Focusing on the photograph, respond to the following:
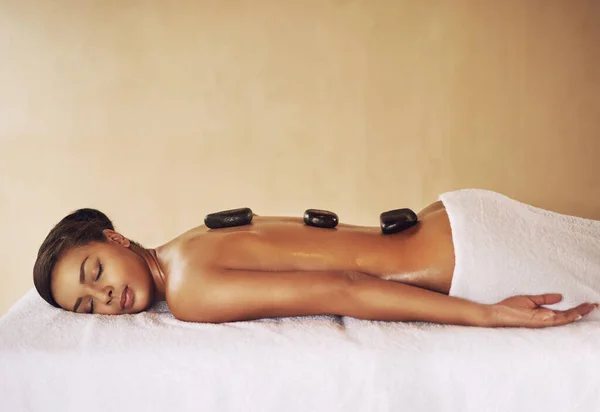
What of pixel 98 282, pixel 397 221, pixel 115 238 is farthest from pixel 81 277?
pixel 397 221

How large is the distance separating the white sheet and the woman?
0.07 metres

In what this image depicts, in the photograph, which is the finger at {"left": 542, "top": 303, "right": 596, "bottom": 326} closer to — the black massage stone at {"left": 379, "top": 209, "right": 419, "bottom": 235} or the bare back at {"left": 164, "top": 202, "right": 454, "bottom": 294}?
the bare back at {"left": 164, "top": 202, "right": 454, "bottom": 294}

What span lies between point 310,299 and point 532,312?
458mm

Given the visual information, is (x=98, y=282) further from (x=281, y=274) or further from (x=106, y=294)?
(x=281, y=274)

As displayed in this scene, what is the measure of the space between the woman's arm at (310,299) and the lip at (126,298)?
17 centimetres

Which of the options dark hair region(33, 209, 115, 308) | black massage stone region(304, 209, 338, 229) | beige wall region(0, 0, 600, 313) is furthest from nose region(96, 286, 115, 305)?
beige wall region(0, 0, 600, 313)

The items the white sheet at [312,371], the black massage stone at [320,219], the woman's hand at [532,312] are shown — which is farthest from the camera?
the black massage stone at [320,219]

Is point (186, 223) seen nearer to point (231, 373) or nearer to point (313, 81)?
point (313, 81)

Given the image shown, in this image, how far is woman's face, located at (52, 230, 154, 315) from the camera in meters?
1.30

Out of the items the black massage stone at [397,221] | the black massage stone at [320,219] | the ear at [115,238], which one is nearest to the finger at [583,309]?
the black massage stone at [397,221]

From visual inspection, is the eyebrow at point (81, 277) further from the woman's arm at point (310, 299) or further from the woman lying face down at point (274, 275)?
the woman's arm at point (310, 299)

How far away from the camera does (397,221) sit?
4.53 ft

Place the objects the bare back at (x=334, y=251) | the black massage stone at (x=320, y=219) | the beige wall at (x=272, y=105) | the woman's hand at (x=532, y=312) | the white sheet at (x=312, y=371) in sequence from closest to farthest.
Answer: the white sheet at (x=312, y=371) < the woman's hand at (x=532, y=312) < the bare back at (x=334, y=251) < the black massage stone at (x=320, y=219) < the beige wall at (x=272, y=105)

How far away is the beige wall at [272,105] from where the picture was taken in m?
2.31
